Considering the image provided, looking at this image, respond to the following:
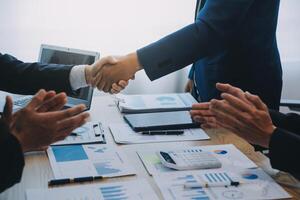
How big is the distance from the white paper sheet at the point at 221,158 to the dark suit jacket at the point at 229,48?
44cm

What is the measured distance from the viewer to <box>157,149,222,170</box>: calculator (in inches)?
47.4

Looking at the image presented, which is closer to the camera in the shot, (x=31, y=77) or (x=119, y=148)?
(x=119, y=148)

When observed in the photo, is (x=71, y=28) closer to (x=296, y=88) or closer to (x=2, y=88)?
(x=2, y=88)

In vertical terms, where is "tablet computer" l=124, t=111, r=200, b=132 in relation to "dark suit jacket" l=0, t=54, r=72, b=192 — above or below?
below

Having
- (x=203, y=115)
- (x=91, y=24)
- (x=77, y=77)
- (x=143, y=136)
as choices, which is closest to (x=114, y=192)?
(x=143, y=136)

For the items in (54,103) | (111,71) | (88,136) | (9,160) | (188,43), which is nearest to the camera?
(9,160)

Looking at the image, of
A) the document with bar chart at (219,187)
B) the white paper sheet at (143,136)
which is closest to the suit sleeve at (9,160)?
the document with bar chart at (219,187)

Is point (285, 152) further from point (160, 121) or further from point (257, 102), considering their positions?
point (160, 121)

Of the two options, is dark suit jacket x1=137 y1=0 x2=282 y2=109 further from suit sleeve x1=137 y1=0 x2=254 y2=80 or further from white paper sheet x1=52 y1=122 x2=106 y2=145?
white paper sheet x1=52 y1=122 x2=106 y2=145

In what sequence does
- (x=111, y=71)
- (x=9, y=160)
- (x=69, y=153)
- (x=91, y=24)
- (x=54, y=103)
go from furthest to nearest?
1. (x=91, y=24)
2. (x=111, y=71)
3. (x=69, y=153)
4. (x=54, y=103)
5. (x=9, y=160)

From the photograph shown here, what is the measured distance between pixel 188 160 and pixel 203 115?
11.4 inches

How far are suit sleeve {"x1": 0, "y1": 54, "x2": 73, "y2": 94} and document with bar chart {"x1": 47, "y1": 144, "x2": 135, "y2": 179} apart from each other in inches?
18.9

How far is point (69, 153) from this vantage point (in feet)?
4.20

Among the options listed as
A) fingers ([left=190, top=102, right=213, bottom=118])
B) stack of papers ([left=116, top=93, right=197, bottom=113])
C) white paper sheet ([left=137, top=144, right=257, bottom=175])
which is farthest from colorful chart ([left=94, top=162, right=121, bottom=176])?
stack of papers ([left=116, top=93, right=197, bottom=113])
